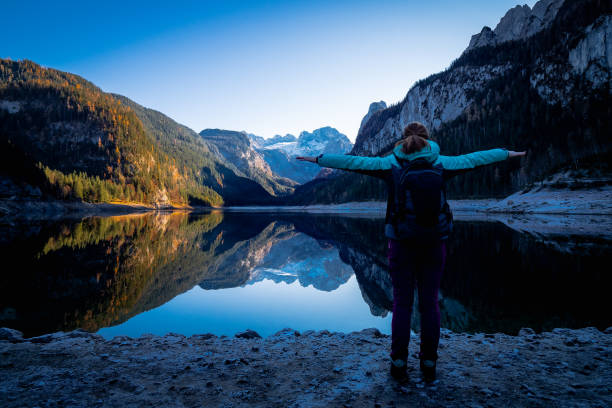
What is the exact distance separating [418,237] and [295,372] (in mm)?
2515

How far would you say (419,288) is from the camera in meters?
3.46

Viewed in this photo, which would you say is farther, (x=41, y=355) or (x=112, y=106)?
(x=112, y=106)

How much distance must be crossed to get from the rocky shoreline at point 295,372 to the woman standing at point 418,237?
0.50 m

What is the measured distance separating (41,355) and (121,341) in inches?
44.1

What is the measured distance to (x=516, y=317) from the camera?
666 cm

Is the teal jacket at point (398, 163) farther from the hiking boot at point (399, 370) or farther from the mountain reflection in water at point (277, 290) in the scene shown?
the mountain reflection in water at point (277, 290)

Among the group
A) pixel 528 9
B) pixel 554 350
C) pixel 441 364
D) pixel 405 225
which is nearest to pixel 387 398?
pixel 441 364

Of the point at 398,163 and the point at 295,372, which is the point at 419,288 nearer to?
the point at 398,163

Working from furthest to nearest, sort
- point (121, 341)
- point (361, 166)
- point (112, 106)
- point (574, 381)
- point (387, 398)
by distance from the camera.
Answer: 1. point (112, 106)
2. point (121, 341)
3. point (361, 166)
4. point (574, 381)
5. point (387, 398)

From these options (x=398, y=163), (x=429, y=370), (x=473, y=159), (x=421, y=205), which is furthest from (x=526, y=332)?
(x=398, y=163)

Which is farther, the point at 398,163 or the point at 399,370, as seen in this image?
the point at 398,163

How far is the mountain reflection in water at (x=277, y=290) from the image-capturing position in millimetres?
6789

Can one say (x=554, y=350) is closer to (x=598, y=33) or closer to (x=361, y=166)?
(x=361, y=166)

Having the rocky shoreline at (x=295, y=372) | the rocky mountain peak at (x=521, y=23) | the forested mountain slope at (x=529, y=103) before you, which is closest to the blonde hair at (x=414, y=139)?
the rocky shoreline at (x=295, y=372)
